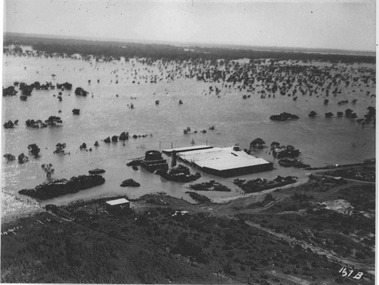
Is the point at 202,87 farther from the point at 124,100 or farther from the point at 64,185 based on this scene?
the point at 64,185

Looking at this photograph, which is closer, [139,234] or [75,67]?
[139,234]

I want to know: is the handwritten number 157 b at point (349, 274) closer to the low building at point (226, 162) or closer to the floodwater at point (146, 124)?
the floodwater at point (146, 124)

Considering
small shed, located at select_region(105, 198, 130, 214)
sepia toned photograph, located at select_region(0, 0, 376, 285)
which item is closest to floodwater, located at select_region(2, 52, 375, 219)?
sepia toned photograph, located at select_region(0, 0, 376, 285)

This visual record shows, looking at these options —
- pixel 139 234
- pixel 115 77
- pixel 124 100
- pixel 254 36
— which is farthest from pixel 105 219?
pixel 254 36

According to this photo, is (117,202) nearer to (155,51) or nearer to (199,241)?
(199,241)

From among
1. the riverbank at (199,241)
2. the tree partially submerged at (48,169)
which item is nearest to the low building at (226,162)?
the riverbank at (199,241)

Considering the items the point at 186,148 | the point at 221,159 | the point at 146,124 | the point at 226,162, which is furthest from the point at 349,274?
the point at 146,124
